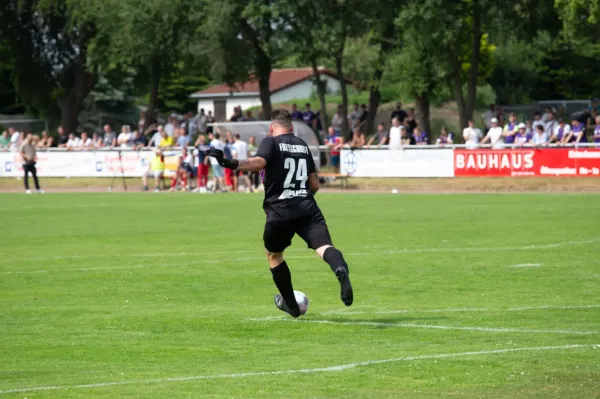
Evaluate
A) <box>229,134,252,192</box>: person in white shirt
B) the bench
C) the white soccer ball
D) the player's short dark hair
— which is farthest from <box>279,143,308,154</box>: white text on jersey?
the bench

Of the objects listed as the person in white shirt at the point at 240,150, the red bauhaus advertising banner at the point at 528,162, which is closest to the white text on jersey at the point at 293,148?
the red bauhaus advertising banner at the point at 528,162

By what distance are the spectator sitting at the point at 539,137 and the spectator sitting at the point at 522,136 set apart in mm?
390

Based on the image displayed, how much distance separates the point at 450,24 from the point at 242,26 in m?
10.4

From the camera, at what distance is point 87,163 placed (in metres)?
43.9

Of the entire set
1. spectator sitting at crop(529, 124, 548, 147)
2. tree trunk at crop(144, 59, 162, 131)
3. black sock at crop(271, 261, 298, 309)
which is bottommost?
black sock at crop(271, 261, 298, 309)

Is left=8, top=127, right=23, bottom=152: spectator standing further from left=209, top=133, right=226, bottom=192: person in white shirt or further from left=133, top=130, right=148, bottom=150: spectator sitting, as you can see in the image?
left=209, top=133, right=226, bottom=192: person in white shirt

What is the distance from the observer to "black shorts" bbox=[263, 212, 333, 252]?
35.0 feet

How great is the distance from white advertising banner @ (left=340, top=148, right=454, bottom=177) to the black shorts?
1026 inches

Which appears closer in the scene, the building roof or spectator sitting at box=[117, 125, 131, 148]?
spectator sitting at box=[117, 125, 131, 148]

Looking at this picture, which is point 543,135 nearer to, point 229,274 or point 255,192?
point 255,192

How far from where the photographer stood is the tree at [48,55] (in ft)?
A: 191

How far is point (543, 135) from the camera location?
3528cm

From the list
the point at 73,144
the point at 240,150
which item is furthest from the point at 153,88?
the point at 240,150

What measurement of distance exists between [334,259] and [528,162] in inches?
1009
